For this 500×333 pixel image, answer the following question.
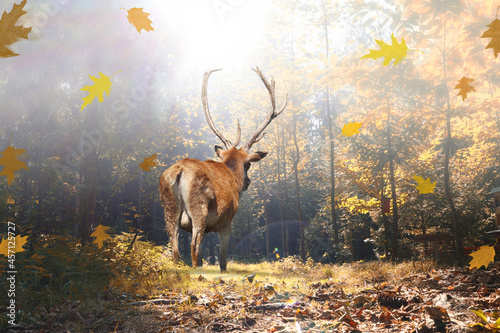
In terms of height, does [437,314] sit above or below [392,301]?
above

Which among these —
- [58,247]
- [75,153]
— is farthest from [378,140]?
[58,247]

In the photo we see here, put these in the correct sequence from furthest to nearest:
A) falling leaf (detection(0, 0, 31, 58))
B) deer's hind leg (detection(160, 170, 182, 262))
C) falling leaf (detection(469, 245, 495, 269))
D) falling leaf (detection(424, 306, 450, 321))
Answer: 1. deer's hind leg (detection(160, 170, 182, 262))
2. falling leaf (detection(469, 245, 495, 269))
3. falling leaf (detection(0, 0, 31, 58))
4. falling leaf (detection(424, 306, 450, 321))

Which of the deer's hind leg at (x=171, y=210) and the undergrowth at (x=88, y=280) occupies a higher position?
the deer's hind leg at (x=171, y=210)

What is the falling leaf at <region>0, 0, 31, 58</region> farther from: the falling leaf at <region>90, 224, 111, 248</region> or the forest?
the falling leaf at <region>90, 224, 111, 248</region>

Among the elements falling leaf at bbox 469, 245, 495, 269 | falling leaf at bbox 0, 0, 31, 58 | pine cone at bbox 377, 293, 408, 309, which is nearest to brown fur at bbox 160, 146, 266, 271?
pine cone at bbox 377, 293, 408, 309

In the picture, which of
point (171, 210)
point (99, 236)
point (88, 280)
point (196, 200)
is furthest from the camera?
point (99, 236)

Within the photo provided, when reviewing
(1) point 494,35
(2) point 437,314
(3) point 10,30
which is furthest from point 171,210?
(1) point 494,35

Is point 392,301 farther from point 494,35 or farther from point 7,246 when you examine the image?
point 7,246

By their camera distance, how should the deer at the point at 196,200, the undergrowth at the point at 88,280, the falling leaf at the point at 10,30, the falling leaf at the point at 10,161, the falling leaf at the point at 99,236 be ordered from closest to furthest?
the falling leaf at the point at 10,30, the undergrowth at the point at 88,280, the falling leaf at the point at 10,161, the deer at the point at 196,200, the falling leaf at the point at 99,236

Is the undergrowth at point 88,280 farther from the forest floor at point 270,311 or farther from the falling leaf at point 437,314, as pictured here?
the falling leaf at point 437,314

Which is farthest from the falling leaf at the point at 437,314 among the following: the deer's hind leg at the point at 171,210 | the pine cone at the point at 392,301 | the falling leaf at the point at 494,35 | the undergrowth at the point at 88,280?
the deer's hind leg at the point at 171,210

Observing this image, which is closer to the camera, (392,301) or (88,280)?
(392,301)

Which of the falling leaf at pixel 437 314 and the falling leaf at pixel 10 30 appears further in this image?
the falling leaf at pixel 10 30

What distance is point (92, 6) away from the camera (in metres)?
11.2
